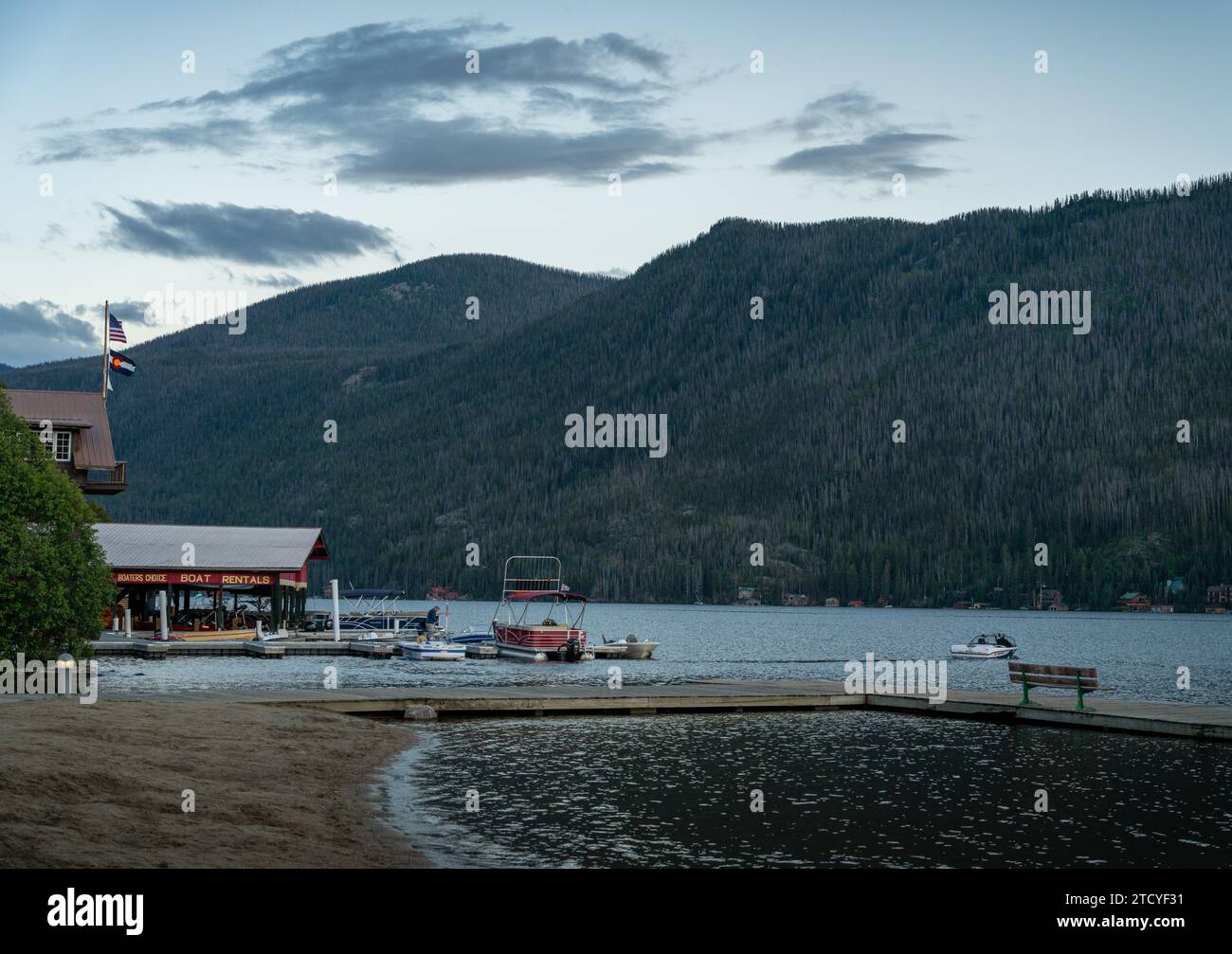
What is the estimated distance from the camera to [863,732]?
41.7 meters

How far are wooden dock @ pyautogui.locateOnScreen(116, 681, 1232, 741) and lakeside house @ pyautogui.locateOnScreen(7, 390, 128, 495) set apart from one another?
145ft

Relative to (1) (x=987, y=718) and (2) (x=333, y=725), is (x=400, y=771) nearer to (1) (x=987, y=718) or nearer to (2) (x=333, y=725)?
(2) (x=333, y=725)

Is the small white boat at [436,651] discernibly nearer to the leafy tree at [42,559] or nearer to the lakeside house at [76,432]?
the lakeside house at [76,432]

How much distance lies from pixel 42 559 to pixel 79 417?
4638 centimetres

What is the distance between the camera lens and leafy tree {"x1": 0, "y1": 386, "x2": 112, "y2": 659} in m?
41.9

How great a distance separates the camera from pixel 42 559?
1666 inches

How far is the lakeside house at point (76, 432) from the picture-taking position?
82.0 metres

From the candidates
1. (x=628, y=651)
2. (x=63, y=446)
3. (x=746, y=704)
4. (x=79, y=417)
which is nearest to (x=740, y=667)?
(x=628, y=651)

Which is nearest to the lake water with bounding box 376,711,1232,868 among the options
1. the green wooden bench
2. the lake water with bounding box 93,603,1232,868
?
the lake water with bounding box 93,603,1232,868

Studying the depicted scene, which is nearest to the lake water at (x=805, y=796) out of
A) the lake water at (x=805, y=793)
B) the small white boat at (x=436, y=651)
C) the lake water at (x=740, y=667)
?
the lake water at (x=805, y=793)

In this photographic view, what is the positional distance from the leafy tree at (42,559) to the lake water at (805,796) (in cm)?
1224

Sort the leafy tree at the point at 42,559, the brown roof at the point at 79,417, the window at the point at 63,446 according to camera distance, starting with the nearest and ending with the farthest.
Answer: the leafy tree at the point at 42,559 → the window at the point at 63,446 → the brown roof at the point at 79,417
